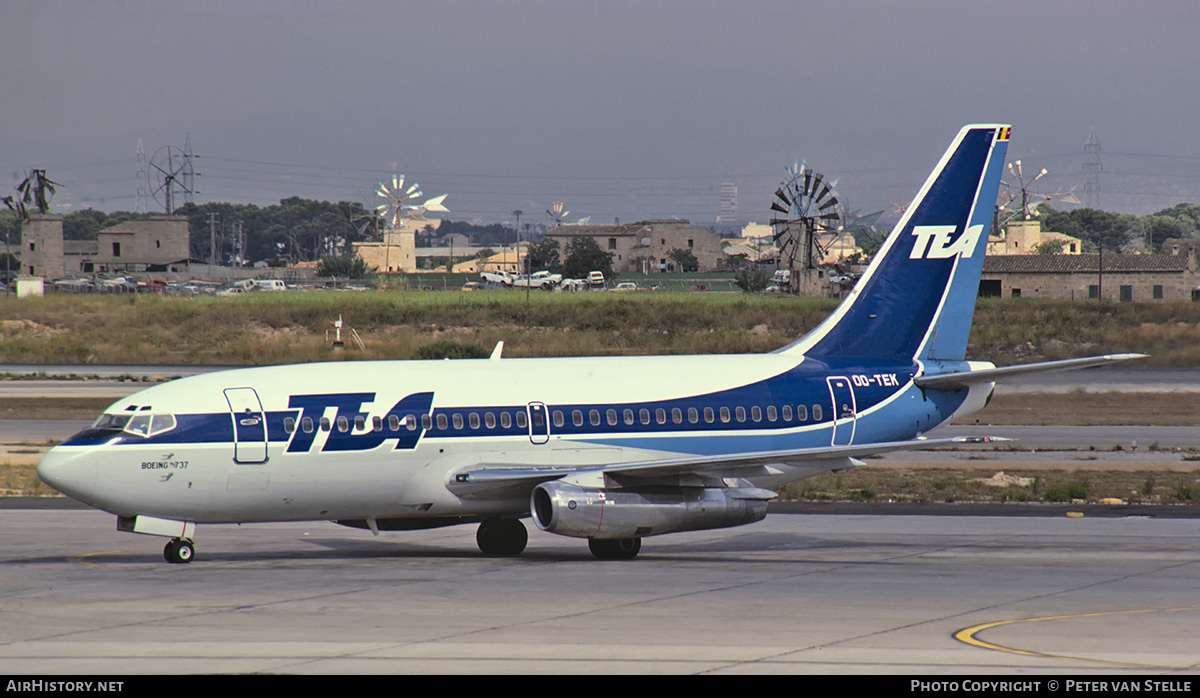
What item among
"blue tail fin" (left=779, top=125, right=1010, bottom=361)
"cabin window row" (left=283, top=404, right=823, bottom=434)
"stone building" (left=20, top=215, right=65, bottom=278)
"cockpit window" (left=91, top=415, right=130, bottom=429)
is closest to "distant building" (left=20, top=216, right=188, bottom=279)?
"stone building" (left=20, top=215, right=65, bottom=278)

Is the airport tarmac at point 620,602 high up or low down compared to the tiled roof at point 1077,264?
down

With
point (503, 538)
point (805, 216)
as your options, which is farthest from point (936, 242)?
point (805, 216)

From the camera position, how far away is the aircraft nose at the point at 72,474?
24.1m

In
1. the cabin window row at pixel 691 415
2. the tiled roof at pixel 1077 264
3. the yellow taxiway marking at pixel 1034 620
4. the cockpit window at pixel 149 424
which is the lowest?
the yellow taxiway marking at pixel 1034 620

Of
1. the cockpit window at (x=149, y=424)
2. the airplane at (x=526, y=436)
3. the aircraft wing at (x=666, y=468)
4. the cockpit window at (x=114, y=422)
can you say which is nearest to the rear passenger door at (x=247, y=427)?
the airplane at (x=526, y=436)

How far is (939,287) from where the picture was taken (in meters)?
32.6

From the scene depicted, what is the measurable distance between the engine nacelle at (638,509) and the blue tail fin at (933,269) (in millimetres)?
6257

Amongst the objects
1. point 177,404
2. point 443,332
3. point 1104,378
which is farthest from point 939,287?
point 443,332

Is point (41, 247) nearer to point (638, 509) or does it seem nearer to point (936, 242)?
point (936, 242)

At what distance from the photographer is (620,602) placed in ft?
70.5

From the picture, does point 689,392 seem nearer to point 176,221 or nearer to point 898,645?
point 898,645

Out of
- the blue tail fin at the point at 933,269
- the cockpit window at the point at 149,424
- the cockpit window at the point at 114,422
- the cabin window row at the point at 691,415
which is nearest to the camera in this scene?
the cockpit window at the point at 149,424

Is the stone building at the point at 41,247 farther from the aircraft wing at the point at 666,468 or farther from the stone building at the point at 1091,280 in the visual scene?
the aircraft wing at the point at 666,468
